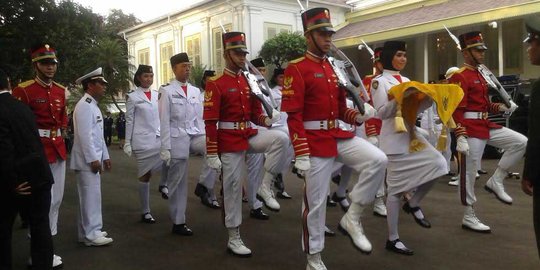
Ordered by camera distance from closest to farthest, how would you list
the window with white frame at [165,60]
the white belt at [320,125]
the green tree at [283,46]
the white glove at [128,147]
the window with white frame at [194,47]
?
1. the white belt at [320,125]
2. the white glove at [128,147]
3. the green tree at [283,46]
4. the window with white frame at [194,47]
5. the window with white frame at [165,60]

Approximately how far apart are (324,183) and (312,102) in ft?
2.34

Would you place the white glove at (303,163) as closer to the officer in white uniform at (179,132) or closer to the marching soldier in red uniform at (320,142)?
the marching soldier in red uniform at (320,142)

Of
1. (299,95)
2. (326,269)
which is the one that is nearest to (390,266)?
(326,269)

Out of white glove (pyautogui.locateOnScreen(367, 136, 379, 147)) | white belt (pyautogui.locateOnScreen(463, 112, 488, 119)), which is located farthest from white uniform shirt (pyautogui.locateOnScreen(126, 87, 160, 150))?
white belt (pyautogui.locateOnScreen(463, 112, 488, 119))

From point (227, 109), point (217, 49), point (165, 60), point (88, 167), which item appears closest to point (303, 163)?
point (227, 109)

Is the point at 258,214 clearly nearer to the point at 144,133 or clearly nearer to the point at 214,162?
the point at 144,133

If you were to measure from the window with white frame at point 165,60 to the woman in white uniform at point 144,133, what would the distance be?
26.2 meters

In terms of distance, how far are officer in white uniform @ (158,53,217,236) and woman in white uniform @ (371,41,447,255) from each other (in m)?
2.40

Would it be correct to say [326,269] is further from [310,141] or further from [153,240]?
[153,240]

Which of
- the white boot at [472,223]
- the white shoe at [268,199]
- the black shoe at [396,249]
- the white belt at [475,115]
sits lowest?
the black shoe at [396,249]

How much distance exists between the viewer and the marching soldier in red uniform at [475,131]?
6004mm

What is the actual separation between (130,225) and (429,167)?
12.9 feet

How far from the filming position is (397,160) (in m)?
5.44

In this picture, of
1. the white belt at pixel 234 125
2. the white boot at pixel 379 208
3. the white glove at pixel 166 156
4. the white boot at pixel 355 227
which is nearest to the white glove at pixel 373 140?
the white boot at pixel 379 208
